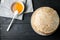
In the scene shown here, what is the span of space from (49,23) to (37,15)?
0.07 meters

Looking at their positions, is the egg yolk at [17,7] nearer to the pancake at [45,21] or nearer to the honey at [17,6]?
the honey at [17,6]

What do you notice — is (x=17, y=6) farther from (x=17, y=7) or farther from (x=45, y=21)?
(x=45, y=21)

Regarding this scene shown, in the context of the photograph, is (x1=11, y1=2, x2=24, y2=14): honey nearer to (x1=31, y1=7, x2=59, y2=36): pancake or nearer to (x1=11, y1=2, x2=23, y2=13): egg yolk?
(x1=11, y1=2, x2=23, y2=13): egg yolk

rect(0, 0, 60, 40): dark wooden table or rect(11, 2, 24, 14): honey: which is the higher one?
rect(11, 2, 24, 14): honey

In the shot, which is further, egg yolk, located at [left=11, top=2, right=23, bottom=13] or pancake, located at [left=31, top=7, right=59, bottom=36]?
egg yolk, located at [left=11, top=2, right=23, bottom=13]

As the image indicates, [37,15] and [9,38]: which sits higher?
[37,15]

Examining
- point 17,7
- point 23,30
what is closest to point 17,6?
point 17,7

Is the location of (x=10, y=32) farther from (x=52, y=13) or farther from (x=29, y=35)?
(x=52, y=13)

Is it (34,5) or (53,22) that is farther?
(34,5)

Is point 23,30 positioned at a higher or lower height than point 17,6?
lower

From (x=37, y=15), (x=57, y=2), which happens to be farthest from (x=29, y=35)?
(x=57, y=2)

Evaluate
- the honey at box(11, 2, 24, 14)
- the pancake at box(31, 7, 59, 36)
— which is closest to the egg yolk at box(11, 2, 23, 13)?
the honey at box(11, 2, 24, 14)

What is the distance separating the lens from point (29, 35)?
75 centimetres

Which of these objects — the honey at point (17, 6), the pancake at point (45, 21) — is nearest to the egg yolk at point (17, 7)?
the honey at point (17, 6)
